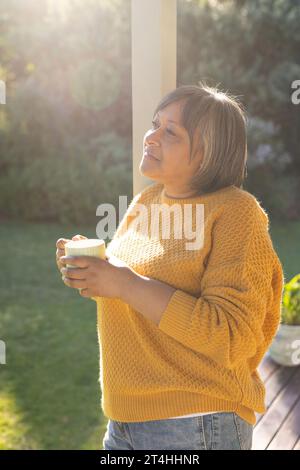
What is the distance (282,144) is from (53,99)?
286cm

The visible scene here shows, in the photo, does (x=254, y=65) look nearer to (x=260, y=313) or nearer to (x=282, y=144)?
(x=282, y=144)

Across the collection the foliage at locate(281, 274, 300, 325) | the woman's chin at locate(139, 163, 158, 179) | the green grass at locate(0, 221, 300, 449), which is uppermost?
the woman's chin at locate(139, 163, 158, 179)

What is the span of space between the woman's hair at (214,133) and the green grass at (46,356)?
1940 mm

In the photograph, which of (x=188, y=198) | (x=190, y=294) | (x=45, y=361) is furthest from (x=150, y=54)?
A: (x=45, y=361)

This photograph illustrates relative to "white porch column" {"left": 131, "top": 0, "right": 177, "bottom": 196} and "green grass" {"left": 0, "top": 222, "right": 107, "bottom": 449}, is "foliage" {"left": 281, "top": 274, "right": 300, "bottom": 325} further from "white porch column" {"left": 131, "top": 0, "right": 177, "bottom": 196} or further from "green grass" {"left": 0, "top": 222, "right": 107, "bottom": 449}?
"white porch column" {"left": 131, "top": 0, "right": 177, "bottom": 196}

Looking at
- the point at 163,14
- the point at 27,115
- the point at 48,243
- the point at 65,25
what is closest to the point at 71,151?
the point at 27,115

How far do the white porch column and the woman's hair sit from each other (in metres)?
0.26

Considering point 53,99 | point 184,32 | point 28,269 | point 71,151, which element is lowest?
point 28,269

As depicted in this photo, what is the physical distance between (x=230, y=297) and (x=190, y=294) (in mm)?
131

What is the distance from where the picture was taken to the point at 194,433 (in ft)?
4.49

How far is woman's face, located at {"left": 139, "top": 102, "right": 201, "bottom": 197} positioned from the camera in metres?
1.37

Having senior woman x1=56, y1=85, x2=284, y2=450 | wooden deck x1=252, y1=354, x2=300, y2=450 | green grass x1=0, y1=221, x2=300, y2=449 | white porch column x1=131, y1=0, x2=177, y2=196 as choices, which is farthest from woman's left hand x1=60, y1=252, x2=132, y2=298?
green grass x1=0, y1=221, x2=300, y2=449

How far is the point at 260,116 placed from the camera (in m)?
8.12

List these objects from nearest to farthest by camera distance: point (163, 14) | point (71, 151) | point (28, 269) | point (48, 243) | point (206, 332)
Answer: point (206, 332) < point (163, 14) < point (28, 269) < point (48, 243) < point (71, 151)
